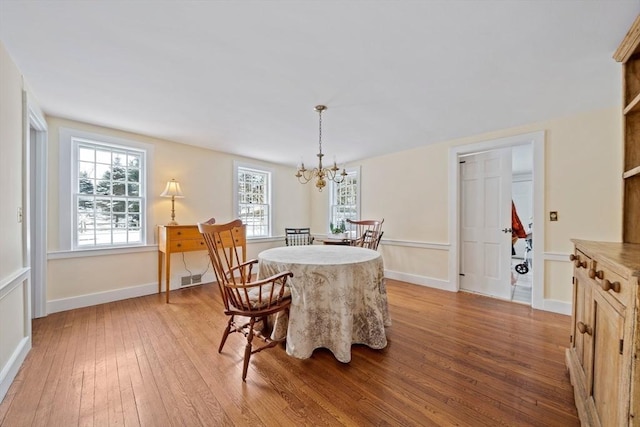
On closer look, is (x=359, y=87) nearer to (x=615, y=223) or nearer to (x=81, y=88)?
(x=81, y=88)

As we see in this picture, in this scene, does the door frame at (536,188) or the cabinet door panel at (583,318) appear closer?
the cabinet door panel at (583,318)

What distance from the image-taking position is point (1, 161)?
1.73 metres

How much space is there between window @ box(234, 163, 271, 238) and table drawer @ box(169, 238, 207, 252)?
1.15m

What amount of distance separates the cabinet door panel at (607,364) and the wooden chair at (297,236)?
429cm

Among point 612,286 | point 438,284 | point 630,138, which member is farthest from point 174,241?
point 630,138

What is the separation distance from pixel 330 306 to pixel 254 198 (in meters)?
3.44

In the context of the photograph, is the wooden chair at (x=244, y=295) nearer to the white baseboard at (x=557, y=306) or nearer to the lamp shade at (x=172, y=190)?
the lamp shade at (x=172, y=190)

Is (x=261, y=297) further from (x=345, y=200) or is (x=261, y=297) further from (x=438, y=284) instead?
(x=345, y=200)

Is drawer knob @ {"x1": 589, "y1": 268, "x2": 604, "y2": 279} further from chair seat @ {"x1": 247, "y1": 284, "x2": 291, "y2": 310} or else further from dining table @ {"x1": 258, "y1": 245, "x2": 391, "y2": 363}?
chair seat @ {"x1": 247, "y1": 284, "x2": 291, "y2": 310}

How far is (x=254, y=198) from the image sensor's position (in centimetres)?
507

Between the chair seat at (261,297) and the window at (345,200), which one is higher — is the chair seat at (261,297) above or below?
below

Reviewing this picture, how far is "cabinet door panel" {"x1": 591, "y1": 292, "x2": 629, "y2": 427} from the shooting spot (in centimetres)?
93

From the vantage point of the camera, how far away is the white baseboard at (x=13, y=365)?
1.63 meters

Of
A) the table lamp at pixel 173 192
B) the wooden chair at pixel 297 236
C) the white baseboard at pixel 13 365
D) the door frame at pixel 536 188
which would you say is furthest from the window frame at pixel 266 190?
the door frame at pixel 536 188
